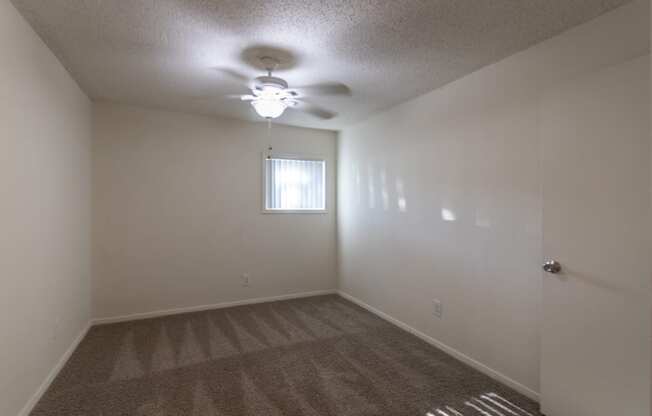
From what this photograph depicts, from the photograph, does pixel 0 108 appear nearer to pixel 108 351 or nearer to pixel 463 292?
pixel 108 351

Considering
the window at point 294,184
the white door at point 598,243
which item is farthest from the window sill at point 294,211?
the white door at point 598,243

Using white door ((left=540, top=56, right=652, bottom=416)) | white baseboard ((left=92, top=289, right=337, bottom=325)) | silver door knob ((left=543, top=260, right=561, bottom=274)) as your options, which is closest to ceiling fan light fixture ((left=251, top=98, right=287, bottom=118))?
white door ((left=540, top=56, right=652, bottom=416))

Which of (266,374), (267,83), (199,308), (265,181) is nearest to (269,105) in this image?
(267,83)

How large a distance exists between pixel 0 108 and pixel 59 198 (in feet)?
3.33

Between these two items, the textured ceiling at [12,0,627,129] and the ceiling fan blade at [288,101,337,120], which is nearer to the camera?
the textured ceiling at [12,0,627,129]

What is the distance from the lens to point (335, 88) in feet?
10.2

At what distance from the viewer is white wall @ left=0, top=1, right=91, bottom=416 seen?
71.4 inches

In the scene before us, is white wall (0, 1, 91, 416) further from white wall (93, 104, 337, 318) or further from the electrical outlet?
the electrical outlet

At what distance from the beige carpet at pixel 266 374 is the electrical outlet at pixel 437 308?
12.1 inches

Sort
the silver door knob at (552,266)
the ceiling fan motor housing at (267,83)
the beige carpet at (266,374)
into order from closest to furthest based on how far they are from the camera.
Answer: the silver door knob at (552,266) → the beige carpet at (266,374) → the ceiling fan motor housing at (267,83)

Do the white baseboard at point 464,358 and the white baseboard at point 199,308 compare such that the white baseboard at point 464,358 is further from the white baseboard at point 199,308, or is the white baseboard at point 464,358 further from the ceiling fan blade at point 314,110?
the ceiling fan blade at point 314,110

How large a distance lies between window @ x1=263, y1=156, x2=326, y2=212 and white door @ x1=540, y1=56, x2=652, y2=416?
10.0ft

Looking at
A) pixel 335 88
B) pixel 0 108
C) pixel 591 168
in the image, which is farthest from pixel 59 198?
pixel 591 168

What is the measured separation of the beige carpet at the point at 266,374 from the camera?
2.14 metres
